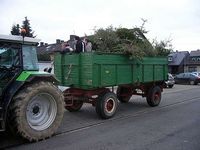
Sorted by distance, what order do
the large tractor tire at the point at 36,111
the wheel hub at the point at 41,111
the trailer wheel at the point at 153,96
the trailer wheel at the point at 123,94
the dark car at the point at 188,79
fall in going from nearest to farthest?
1. the large tractor tire at the point at 36,111
2. the wheel hub at the point at 41,111
3. the trailer wheel at the point at 153,96
4. the trailer wheel at the point at 123,94
5. the dark car at the point at 188,79

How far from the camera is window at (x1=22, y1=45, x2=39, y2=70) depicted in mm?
7207

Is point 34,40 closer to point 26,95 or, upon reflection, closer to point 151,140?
point 26,95

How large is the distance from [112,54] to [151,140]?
371 cm

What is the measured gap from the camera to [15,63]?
7086 millimetres

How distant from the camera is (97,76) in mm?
9531

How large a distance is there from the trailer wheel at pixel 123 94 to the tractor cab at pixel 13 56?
6114 mm

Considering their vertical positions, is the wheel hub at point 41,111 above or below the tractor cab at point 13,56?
below

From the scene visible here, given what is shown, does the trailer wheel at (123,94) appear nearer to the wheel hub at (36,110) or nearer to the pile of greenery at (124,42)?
the pile of greenery at (124,42)

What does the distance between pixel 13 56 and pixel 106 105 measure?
374 centimetres

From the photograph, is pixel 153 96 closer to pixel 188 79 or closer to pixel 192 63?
pixel 188 79

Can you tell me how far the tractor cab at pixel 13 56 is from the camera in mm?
6883

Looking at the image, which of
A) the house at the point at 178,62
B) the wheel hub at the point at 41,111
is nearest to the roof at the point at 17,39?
the wheel hub at the point at 41,111

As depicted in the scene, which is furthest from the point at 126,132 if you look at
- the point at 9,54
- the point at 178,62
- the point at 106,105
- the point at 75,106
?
the point at 178,62

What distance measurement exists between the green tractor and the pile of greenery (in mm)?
3897
